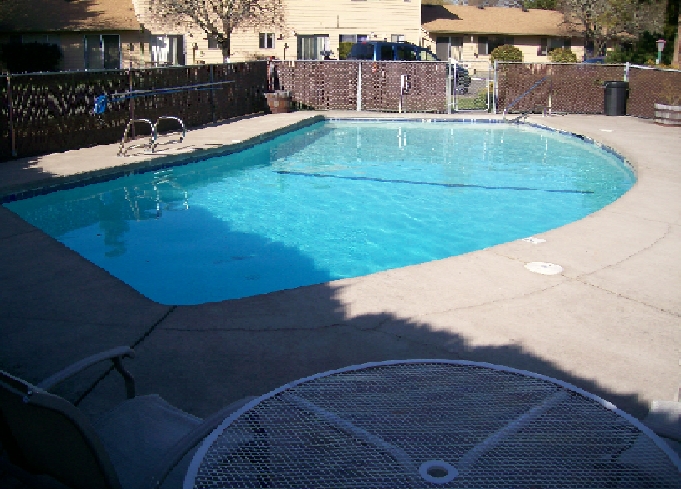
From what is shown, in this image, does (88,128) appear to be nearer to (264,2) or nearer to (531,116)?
(531,116)

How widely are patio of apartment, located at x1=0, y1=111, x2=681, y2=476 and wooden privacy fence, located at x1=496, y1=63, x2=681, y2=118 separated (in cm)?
1509

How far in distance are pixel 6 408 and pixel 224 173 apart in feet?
40.6

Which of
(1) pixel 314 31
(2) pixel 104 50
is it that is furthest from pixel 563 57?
(2) pixel 104 50

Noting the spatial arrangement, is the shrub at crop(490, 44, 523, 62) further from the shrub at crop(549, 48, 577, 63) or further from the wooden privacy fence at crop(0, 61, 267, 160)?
the wooden privacy fence at crop(0, 61, 267, 160)

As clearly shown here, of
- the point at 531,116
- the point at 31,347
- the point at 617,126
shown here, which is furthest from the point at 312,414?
the point at 531,116

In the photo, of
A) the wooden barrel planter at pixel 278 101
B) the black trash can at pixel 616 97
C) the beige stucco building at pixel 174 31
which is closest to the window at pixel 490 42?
the beige stucco building at pixel 174 31

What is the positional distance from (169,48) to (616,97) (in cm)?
2232

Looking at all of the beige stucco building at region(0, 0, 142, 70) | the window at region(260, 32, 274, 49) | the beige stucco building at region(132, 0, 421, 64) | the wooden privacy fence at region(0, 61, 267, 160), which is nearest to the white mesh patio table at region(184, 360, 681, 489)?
the wooden privacy fence at region(0, 61, 267, 160)

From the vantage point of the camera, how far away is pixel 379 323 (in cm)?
552

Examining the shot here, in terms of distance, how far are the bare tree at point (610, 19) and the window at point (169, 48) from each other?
22.6m

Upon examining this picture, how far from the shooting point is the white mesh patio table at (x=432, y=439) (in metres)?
2.51

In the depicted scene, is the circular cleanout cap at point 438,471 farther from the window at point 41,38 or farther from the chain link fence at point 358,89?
the window at point 41,38

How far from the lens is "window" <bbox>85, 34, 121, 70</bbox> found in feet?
117

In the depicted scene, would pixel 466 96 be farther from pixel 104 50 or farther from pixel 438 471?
pixel 438 471
